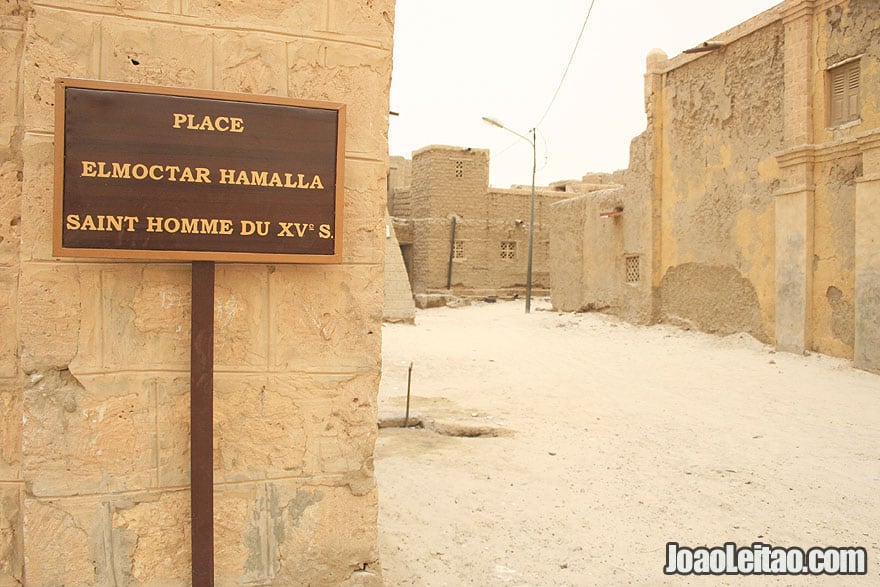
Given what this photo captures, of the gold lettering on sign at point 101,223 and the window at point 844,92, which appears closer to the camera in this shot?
the gold lettering on sign at point 101,223

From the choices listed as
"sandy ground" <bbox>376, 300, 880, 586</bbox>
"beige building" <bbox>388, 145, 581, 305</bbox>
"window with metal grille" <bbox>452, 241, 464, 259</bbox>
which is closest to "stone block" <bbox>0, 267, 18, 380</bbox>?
"sandy ground" <bbox>376, 300, 880, 586</bbox>

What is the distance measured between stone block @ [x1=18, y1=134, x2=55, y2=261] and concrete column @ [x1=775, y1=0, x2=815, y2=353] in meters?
9.73

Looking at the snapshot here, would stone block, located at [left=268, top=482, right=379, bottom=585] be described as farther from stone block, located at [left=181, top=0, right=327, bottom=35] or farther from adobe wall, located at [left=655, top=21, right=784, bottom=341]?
adobe wall, located at [left=655, top=21, right=784, bottom=341]

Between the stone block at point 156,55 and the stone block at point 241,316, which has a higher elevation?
the stone block at point 156,55

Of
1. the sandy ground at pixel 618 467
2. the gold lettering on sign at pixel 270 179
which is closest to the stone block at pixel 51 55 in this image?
the gold lettering on sign at pixel 270 179

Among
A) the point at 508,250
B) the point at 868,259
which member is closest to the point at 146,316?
the point at 868,259

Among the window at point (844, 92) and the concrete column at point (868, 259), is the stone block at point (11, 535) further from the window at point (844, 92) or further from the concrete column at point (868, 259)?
the window at point (844, 92)

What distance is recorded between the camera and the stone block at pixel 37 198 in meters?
2.14

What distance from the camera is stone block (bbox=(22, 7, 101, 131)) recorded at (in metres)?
2.14

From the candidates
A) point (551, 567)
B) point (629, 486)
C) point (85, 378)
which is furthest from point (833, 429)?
point (85, 378)

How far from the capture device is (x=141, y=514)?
2.28 metres

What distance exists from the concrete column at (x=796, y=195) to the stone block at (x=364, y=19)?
8.71m

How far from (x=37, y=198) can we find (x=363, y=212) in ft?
3.69

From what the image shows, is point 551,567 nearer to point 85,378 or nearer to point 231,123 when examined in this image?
point 85,378
